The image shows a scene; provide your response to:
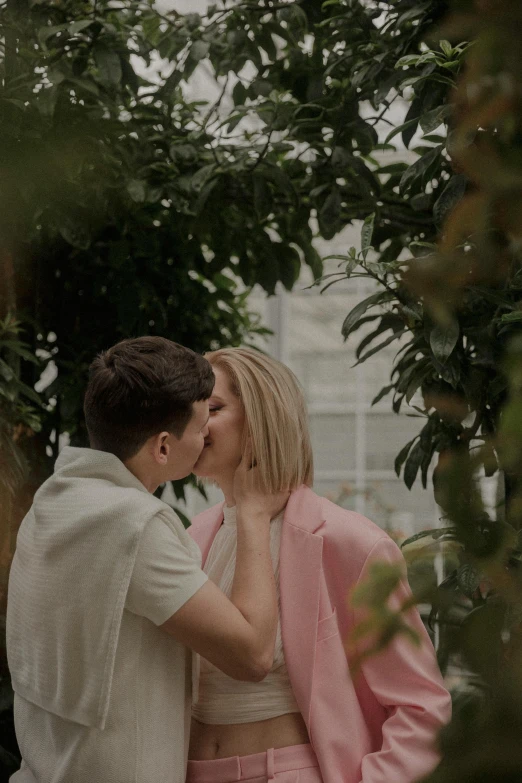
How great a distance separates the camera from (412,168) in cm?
202

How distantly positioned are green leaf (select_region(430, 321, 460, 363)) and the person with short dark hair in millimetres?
539

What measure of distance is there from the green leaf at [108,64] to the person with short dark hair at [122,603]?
110cm

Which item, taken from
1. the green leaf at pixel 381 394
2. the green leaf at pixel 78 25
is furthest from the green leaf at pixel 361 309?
the green leaf at pixel 78 25

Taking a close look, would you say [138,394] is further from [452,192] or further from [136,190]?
[136,190]

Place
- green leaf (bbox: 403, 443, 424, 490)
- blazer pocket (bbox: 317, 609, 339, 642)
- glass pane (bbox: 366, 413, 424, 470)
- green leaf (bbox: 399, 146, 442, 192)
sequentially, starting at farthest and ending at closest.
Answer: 1. glass pane (bbox: 366, 413, 424, 470)
2. green leaf (bbox: 403, 443, 424, 490)
3. green leaf (bbox: 399, 146, 442, 192)
4. blazer pocket (bbox: 317, 609, 339, 642)

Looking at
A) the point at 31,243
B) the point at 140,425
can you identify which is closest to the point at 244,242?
the point at 31,243

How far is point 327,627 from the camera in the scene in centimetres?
161

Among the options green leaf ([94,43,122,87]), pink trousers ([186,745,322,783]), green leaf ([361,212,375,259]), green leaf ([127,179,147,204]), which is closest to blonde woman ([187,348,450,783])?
pink trousers ([186,745,322,783])

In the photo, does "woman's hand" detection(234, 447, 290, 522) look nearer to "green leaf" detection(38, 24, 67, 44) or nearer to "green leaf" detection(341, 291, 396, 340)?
"green leaf" detection(341, 291, 396, 340)

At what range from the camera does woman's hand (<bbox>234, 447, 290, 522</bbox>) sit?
166cm

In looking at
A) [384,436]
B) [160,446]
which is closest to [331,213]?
[160,446]

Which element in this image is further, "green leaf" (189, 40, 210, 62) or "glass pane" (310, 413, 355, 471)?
"glass pane" (310, 413, 355, 471)

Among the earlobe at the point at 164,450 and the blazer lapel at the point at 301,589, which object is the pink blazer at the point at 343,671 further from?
the earlobe at the point at 164,450

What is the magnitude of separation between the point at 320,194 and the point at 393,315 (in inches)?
21.2
